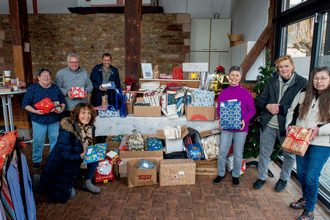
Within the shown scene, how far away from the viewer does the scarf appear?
2836mm

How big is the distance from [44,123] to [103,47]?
504cm

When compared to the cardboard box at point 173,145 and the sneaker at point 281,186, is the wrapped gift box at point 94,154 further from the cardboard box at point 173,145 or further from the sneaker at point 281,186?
the sneaker at point 281,186

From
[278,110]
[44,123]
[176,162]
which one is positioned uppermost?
[278,110]

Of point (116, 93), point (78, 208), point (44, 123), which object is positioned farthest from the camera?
point (116, 93)

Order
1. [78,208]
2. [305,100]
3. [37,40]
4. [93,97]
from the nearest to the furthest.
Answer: [305,100], [78,208], [93,97], [37,40]

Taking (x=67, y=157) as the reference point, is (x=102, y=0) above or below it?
above

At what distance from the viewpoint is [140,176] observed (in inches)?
123

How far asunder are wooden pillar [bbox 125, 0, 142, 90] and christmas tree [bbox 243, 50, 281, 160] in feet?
7.24

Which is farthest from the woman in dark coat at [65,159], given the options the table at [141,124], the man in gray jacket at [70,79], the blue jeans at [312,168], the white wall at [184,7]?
the white wall at [184,7]

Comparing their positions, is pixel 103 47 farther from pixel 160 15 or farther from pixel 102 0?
pixel 160 15

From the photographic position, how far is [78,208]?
8.87 ft

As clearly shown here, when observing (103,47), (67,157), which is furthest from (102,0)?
(67,157)

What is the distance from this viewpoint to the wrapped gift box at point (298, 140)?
2193 mm

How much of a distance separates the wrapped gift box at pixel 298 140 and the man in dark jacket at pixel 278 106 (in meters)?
0.44
